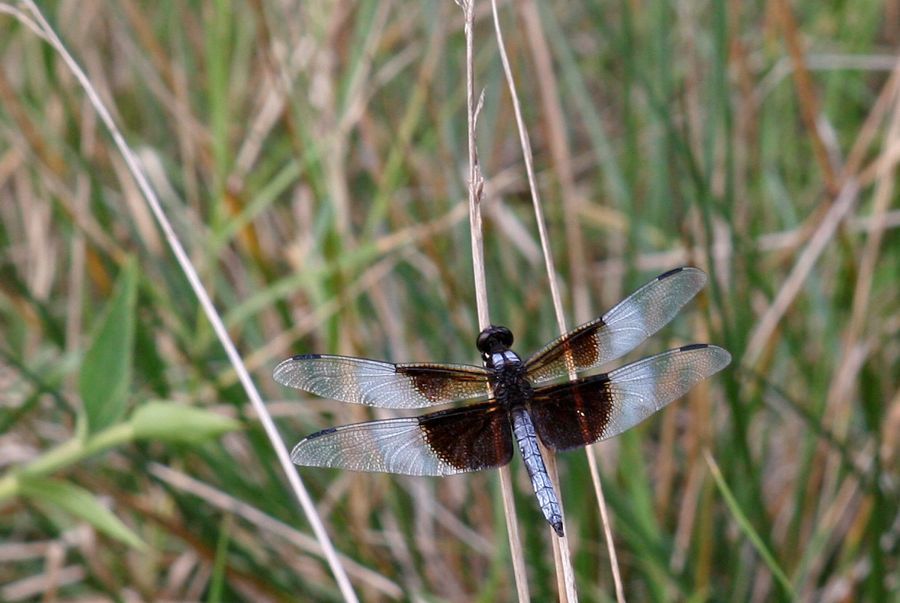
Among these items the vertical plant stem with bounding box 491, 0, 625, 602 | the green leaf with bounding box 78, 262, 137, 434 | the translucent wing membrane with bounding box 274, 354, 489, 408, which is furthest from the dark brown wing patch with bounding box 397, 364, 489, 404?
the green leaf with bounding box 78, 262, 137, 434

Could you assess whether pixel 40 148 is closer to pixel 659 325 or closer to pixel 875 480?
pixel 659 325

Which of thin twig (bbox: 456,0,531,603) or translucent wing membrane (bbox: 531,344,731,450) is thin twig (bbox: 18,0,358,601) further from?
translucent wing membrane (bbox: 531,344,731,450)

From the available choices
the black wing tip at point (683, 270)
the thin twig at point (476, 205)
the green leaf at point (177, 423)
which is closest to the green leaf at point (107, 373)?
the green leaf at point (177, 423)

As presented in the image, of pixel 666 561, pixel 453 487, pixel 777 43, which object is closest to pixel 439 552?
pixel 453 487

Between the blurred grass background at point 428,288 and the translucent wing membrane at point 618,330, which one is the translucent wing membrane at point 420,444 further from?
the blurred grass background at point 428,288

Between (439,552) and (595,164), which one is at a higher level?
(595,164)

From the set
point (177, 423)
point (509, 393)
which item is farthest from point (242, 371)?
point (509, 393)

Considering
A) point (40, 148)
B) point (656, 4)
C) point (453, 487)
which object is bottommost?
point (453, 487)

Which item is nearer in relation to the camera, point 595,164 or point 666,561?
point 666,561
